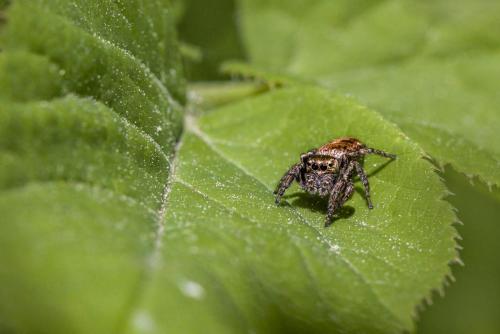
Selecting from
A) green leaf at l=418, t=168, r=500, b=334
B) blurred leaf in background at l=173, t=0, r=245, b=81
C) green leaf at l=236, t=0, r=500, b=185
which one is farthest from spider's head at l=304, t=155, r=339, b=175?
green leaf at l=418, t=168, r=500, b=334

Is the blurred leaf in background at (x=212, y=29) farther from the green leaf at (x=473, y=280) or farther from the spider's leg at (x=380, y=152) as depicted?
the spider's leg at (x=380, y=152)

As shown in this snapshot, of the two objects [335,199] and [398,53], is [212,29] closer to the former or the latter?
[398,53]

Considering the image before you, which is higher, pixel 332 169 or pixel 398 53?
pixel 398 53

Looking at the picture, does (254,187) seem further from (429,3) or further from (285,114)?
(429,3)

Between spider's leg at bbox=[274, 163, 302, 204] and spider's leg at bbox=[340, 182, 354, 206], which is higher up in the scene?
spider's leg at bbox=[340, 182, 354, 206]

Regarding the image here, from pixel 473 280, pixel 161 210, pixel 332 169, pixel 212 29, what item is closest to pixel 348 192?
pixel 332 169

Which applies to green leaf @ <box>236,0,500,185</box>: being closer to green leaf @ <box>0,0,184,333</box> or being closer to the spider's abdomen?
the spider's abdomen
